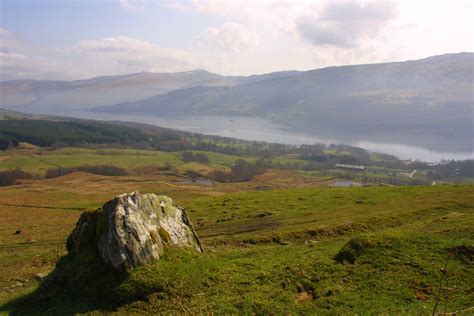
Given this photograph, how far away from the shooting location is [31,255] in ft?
87.8

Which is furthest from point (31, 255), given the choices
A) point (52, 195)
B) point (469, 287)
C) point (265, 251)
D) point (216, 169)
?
point (216, 169)

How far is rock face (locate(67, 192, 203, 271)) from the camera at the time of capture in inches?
649

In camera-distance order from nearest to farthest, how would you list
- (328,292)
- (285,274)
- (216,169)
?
(328,292) → (285,274) → (216,169)

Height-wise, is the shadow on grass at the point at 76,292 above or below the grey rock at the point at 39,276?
above

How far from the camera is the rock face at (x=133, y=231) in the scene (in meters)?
16.5

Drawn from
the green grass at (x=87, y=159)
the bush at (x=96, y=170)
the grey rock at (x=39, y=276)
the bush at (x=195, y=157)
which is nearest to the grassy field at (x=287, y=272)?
the grey rock at (x=39, y=276)

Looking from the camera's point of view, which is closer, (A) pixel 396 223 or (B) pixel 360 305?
(B) pixel 360 305

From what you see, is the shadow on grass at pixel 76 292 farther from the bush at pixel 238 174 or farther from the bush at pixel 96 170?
the bush at pixel 96 170

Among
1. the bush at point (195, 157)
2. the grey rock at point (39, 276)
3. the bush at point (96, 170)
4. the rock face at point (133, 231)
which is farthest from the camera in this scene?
the bush at point (195, 157)

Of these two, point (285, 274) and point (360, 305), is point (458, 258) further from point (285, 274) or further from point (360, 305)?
point (285, 274)

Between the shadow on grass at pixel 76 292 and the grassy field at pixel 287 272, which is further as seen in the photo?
the shadow on grass at pixel 76 292

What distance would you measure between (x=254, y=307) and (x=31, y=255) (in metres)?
20.0

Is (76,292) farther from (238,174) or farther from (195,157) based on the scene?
(195,157)

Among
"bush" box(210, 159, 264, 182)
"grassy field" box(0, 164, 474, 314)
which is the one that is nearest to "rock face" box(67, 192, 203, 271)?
"grassy field" box(0, 164, 474, 314)
